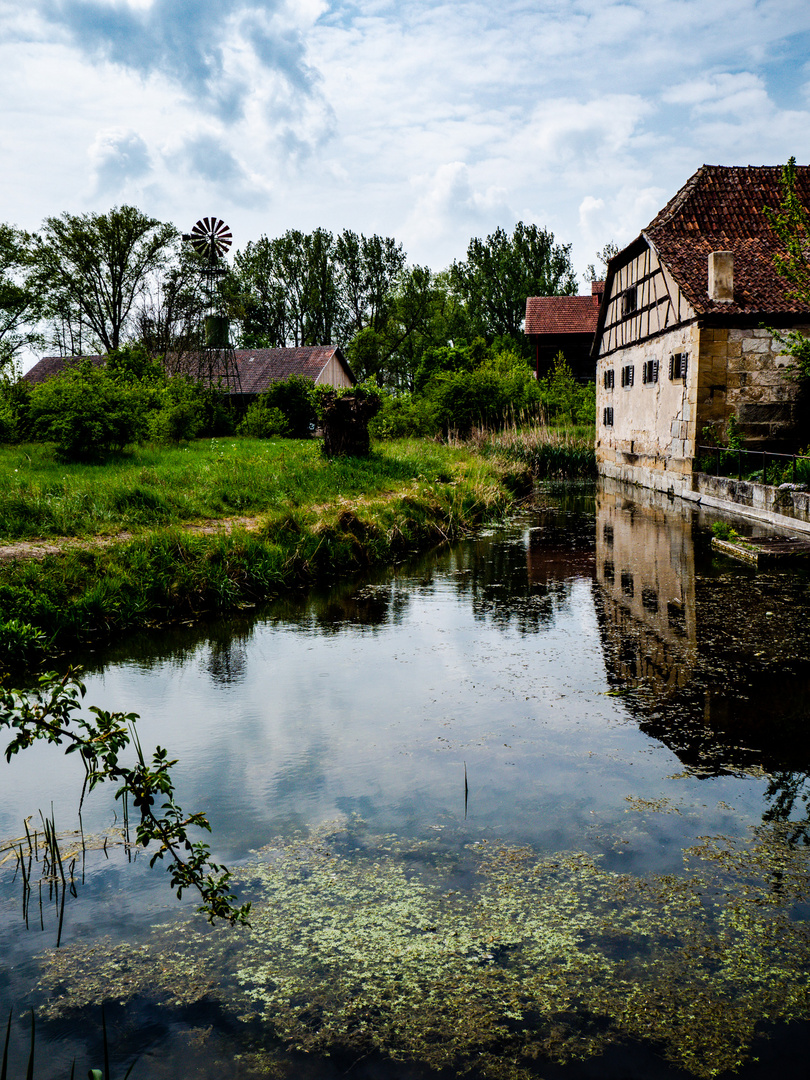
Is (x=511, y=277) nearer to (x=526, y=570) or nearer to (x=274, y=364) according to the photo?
(x=274, y=364)

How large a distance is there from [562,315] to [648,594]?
1643 inches

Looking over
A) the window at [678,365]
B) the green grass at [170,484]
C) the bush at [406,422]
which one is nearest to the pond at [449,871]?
the green grass at [170,484]

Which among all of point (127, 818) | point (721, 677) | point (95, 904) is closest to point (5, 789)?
point (127, 818)

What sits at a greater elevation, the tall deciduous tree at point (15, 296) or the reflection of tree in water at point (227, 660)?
the tall deciduous tree at point (15, 296)

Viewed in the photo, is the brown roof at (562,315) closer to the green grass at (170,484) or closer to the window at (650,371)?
the window at (650,371)

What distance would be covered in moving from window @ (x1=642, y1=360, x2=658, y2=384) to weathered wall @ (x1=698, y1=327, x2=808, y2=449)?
11.6 ft

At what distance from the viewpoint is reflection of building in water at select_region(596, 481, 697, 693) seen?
21.2 feet

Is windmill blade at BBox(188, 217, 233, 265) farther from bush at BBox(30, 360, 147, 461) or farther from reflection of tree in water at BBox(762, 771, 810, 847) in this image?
reflection of tree in water at BBox(762, 771, 810, 847)

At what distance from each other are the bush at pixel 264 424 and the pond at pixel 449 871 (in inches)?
957

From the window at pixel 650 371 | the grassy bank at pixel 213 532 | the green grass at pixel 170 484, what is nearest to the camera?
the grassy bank at pixel 213 532

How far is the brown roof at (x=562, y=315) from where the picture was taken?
1829 inches

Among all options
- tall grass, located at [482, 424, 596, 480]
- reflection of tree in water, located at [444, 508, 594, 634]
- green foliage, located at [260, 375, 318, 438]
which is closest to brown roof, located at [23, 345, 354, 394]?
green foliage, located at [260, 375, 318, 438]

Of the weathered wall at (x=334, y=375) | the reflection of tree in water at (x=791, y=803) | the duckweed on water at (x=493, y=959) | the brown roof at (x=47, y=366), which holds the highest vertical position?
the brown roof at (x=47, y=366)

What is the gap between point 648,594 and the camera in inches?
356
